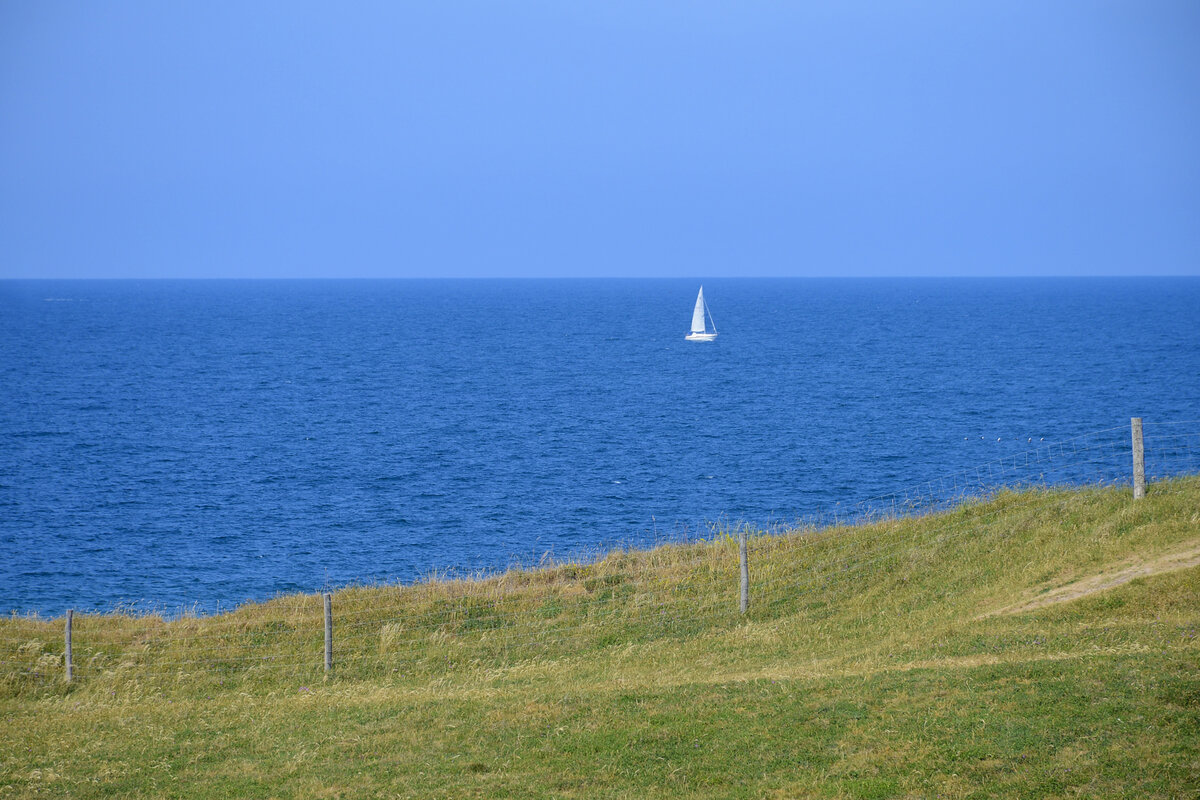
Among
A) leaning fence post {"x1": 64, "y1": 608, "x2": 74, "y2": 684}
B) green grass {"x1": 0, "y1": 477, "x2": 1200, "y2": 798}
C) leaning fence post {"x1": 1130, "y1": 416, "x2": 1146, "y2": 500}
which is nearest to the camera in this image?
green grass {"x1": 0, "y1": 477, "x2": 1200, "y2": 798}

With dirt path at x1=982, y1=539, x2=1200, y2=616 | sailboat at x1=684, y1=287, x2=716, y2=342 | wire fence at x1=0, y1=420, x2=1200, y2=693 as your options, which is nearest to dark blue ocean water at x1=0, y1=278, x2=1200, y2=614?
sailboat at x1=684, y1=287, x2=716, y2=342

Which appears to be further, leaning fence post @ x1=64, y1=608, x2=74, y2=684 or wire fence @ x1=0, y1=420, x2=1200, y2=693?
wire fence @ x1=0, y1=420, x2=1200, y2=693

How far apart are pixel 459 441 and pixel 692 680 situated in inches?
1943

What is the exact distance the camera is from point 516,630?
20656mm

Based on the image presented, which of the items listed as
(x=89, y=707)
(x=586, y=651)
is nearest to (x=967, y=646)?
(x=586, y=651)

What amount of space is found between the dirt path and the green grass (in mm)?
167

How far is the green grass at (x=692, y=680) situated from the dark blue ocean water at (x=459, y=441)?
12.7 metres

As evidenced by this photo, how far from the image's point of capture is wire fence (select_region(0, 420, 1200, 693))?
19.3 meters

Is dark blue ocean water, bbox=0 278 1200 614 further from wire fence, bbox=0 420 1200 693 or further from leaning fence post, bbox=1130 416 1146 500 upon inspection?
leaning fence post, bbox=1130 416 1146 500

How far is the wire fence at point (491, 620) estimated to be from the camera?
19.3m

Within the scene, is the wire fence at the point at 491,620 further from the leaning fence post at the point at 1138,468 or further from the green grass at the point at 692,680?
the leaning fence post at the point at 1138,468

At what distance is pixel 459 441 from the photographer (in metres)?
63.8

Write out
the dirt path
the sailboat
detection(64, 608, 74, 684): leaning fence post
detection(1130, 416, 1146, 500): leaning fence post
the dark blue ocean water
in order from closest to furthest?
the dirt path, detection(64, 608, 74, 684): leaning fence post, detection(1130, 416, 1146, 500): leaning fence post, the dark blue ocean water, the sailboat

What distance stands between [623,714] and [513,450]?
47802 millimetres
